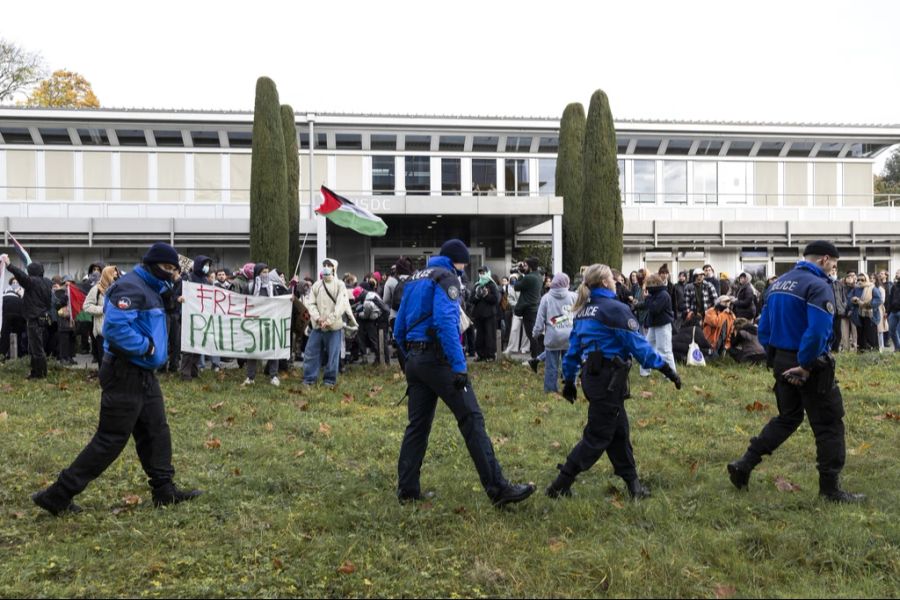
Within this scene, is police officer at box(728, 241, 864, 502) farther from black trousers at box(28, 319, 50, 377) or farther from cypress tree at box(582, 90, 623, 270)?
cypress tree at box(582, 90, 623, 270)

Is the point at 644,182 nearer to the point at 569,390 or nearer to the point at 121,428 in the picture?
the point at 569,390

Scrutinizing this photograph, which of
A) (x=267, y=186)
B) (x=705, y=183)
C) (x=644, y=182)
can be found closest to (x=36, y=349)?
(x=267, y=186)

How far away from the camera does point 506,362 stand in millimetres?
14352

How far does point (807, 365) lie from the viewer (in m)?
5.52

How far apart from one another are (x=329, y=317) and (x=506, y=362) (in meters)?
4.19

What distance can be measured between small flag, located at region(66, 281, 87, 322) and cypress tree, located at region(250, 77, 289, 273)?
30.0 feet

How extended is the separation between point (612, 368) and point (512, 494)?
1221 millimetres

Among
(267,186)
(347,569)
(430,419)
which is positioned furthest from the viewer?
(267,186)

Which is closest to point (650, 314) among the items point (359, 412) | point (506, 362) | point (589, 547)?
point (506, 362)

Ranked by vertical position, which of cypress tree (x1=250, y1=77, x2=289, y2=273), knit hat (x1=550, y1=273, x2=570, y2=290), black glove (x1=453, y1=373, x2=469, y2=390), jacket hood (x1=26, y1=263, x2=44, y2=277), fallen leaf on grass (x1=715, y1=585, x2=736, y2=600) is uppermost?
cypress tree (x1=250, y1=77, x2=289, y2=273)

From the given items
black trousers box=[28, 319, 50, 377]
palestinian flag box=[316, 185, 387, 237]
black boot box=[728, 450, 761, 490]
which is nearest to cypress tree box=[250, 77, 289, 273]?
palestinian flag box=[316, 185, 387, 237]

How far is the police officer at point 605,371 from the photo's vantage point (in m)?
5.70

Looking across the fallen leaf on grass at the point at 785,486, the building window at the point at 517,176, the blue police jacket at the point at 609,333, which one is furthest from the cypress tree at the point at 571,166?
the blue police jacket at the point at 609,333

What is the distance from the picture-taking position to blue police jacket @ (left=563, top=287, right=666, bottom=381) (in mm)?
5730
